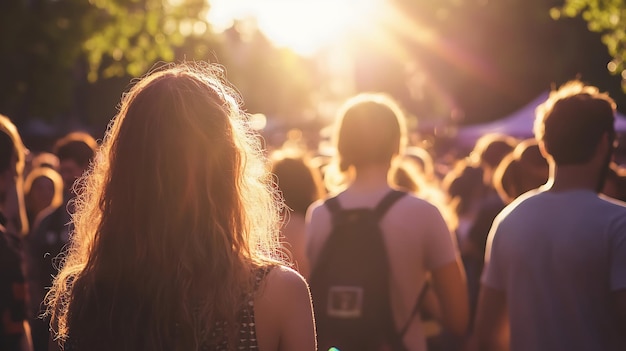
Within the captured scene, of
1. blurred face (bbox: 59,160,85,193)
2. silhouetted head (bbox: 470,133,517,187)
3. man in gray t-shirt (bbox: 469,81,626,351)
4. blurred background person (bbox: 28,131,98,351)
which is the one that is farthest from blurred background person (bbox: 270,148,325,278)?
silhouetted head (bbox: 470,133,517,187)

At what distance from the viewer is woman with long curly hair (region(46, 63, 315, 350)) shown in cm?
230

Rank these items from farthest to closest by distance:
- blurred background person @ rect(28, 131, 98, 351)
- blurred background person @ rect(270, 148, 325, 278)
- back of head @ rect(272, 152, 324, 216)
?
blurred background person @ rect(28, 131, 98, 351) → back of head @ rect(272, 152, 324, 216) → blurred background person @ rect(270, 148, 325, 278)

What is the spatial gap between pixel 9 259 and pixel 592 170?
238 cm

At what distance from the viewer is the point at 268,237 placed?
104 inches

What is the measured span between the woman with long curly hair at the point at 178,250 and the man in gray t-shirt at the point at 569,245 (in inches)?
62.7

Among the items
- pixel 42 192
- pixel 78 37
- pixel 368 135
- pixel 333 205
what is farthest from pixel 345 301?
pixel 78 37

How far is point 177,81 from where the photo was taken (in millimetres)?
2443

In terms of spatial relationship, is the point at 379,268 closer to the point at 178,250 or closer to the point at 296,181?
the point at 296,181

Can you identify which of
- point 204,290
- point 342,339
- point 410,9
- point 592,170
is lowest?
point 342,339

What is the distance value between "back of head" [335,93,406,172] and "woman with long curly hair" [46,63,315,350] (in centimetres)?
201

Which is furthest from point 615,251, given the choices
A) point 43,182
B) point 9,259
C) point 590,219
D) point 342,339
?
point 43,182

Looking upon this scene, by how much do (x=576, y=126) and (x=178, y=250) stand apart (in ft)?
6.50

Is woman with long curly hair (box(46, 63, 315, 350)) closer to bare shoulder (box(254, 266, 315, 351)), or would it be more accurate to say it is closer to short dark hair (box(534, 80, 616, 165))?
bare shoulder (box(254, 266, 315, 351))

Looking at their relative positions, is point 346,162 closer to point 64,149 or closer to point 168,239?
point 168,239
